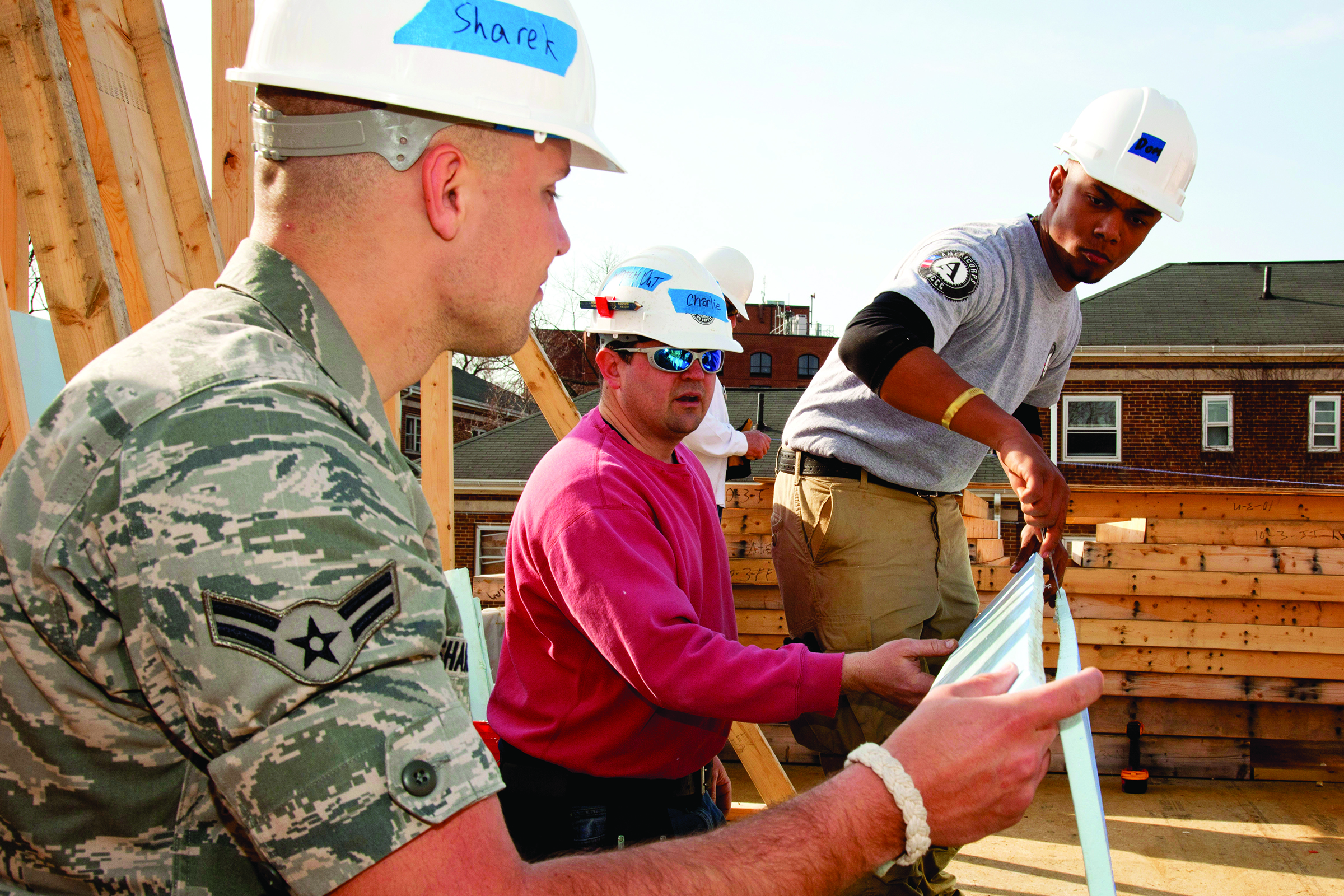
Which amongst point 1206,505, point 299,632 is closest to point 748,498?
point 1206,505

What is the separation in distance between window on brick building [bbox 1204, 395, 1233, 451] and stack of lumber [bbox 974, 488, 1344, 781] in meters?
15.5

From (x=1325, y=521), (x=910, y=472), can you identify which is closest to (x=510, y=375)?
(x=1325, y=521)

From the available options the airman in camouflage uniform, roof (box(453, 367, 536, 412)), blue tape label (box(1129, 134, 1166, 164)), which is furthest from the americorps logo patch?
roof (box(453, 367, 536, 412))

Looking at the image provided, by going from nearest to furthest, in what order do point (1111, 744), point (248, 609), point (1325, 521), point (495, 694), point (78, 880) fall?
point (248, 609) < point (78, 880) < point (495, 694) < point (1111, 744) < point (1325, 521)

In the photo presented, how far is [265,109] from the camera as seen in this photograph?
1.42 meters

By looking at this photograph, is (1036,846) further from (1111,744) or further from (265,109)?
(265,109)

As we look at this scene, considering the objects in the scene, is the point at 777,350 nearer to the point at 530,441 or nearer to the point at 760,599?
the point at 530,441

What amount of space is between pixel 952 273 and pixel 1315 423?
2283 cm

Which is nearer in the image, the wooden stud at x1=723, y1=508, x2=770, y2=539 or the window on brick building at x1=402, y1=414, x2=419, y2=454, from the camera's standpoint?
the wooden stud at x1=723, y1=508, x2=770, y2=539

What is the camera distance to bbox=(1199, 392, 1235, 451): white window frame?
2162 cm

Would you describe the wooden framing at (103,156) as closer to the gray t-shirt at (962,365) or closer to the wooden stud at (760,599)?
the gray t-shirt at (962,365)

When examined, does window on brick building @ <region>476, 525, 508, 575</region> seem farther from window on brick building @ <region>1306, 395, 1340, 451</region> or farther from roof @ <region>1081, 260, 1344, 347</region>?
window on brick building @ <region>1306, 395, 1340, 451</region>

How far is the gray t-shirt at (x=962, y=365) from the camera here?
3.27m

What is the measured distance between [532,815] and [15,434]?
6.18ft
